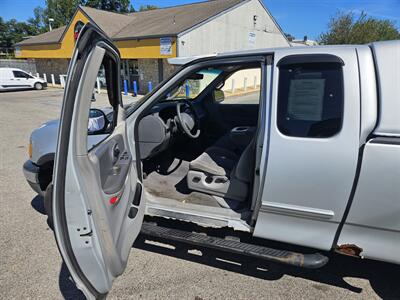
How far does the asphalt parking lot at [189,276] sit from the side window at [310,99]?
4.47ft

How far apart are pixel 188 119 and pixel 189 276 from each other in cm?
177

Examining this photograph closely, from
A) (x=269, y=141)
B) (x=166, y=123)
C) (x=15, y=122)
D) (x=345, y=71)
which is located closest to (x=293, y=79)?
(x=345, y=71)

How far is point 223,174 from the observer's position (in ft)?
8.93

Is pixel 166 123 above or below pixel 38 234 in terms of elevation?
above

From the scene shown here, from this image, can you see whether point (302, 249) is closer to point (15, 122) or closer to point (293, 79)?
point (293, 79)

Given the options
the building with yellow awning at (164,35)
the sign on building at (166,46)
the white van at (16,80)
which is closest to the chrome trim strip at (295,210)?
the building with yellow awning at (164,35)

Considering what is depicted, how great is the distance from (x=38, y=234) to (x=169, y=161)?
1.69 meters

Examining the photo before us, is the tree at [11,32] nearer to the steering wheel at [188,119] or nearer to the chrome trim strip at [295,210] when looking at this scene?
the steering wheel at [188,119]

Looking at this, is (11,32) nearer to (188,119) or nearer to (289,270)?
(188,119)

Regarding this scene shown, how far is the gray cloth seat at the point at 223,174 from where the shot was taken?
2.47 meters

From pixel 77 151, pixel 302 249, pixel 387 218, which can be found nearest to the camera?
pixel 77 151

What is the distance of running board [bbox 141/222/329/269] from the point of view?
204 cm

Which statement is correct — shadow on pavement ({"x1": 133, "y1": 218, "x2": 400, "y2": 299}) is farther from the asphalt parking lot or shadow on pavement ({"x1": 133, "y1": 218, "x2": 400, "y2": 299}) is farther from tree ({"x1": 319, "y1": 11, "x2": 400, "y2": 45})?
tree ({"x1": 319, "y1": 11, "x2": 400, "y2": 45})

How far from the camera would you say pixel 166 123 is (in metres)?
3.09
